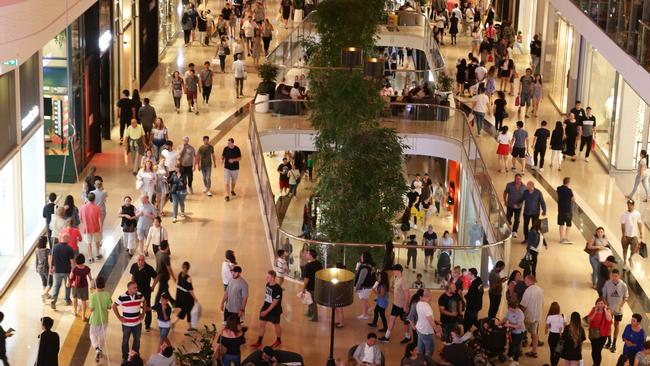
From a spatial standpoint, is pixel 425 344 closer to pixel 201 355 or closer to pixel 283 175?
pixel 201 355

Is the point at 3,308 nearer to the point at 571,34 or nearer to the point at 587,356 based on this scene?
the point at 587,356

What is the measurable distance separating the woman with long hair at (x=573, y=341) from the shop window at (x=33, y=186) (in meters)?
10.1

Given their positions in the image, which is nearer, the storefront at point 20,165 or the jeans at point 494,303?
the jeans at point 494,303

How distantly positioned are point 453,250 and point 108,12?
13893 mm

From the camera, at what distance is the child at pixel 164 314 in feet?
58.0

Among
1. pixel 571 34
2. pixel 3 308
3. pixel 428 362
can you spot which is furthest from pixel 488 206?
pixel 571 34

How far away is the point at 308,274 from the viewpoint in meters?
19.1

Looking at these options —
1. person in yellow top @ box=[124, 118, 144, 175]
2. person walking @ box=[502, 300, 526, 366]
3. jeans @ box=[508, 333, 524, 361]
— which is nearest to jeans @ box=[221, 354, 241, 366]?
person walking @ box=[502, 300, 526, 366]

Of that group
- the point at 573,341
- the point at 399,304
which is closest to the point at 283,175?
the point at 399,304

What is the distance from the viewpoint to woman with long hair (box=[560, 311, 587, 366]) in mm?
17188

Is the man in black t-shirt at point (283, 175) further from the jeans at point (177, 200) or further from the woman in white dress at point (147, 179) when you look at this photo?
the woman in white dress at point (147, 179)

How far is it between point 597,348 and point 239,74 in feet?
61.3

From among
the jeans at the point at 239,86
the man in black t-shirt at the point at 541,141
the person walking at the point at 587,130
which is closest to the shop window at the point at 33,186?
the man in black t-shirt at the point at 541,141

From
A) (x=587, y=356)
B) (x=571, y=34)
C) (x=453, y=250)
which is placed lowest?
(x=587, y=356)
